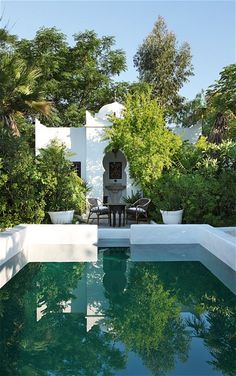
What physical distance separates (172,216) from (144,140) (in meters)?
3.84

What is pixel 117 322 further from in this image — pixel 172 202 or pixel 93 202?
pixel 93 202

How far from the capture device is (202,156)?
51.4 ft

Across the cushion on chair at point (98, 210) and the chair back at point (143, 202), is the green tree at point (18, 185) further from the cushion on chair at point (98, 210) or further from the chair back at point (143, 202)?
the chair back at point (143, 202)

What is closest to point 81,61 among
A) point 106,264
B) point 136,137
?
point 136,137

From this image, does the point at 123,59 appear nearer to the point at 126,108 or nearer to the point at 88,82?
the point at 88,82

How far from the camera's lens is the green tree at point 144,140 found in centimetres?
1594

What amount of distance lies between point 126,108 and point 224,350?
13.3 metres

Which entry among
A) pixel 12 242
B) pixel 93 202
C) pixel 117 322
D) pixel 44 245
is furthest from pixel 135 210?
pixel 117 322

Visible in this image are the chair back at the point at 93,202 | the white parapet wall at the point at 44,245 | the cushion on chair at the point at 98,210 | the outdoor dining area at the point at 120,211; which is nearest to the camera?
the white parapet wall at the point at 44,245

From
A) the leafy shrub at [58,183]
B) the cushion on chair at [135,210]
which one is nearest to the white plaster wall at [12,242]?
the leafy shrub at [58,183]

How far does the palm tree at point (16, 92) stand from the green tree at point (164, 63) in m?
16.2

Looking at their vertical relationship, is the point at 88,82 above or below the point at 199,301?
above

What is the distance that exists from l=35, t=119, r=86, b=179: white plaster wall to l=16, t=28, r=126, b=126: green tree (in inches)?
290

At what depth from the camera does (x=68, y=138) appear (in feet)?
60.5
